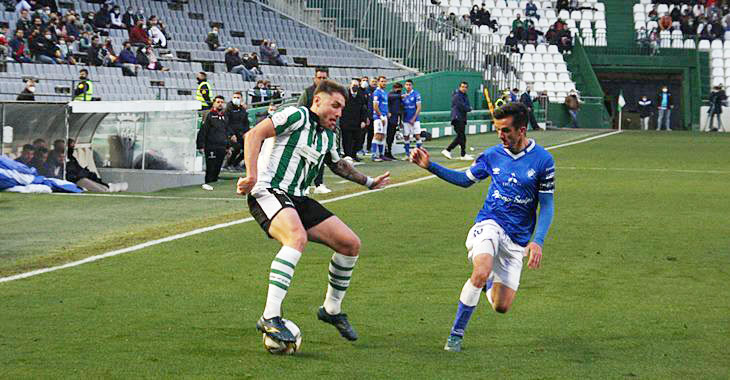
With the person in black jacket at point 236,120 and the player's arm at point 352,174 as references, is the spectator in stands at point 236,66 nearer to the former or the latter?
the person in black jacket at point 236,120

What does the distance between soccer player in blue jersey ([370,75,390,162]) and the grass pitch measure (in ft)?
36.3

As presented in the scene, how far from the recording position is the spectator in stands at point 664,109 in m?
53.3

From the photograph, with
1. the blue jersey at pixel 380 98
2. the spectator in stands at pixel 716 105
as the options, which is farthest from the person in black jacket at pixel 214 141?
the spectator in stands at pixel 716 105

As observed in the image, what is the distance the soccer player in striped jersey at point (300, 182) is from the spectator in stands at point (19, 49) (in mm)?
23093

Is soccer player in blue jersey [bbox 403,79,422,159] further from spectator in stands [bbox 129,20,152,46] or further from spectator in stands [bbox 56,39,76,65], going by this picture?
spectator in stands [bbox 129,20,152,46]

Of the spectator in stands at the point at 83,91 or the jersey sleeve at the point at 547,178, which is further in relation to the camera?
the spectator in stands at the point at 83,91

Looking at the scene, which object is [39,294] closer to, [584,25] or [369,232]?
[369,232]

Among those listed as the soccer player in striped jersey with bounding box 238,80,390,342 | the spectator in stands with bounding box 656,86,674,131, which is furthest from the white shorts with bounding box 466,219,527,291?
the spectator in stands with bounding box 656,86,674,131

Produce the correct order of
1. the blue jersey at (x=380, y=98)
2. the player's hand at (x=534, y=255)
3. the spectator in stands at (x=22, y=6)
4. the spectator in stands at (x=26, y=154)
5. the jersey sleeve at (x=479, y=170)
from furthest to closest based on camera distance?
the spectator in stands at (x=22, y=6)
the blue jersey at (x=380, y=98)
the spectator in stands at (x=26, y=154)
the jersey sleeve at (x=479, y=170)
the player's hand at (x=534, y=255)

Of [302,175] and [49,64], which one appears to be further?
[49,64]

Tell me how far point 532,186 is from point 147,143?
52.8ft

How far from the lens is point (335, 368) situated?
7305 mm

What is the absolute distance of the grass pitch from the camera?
742cm

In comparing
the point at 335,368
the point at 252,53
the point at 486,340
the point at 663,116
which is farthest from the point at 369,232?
the point at 663,116
